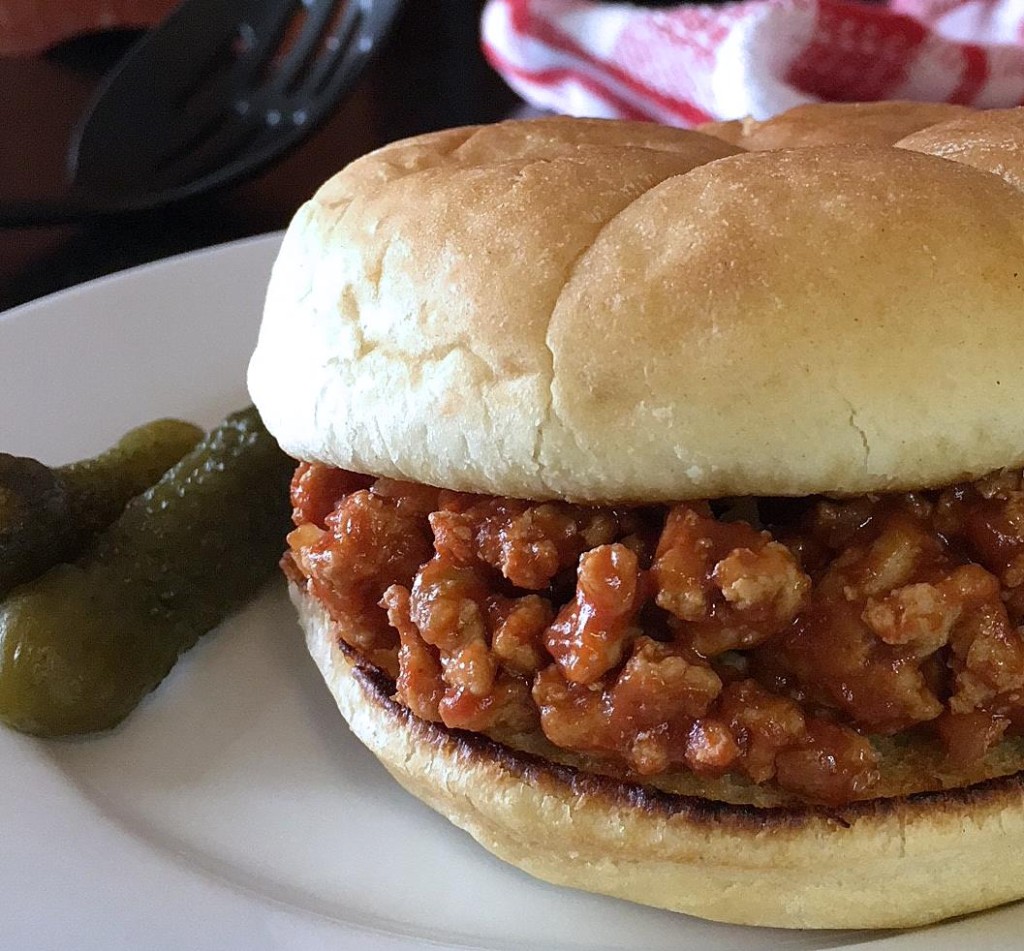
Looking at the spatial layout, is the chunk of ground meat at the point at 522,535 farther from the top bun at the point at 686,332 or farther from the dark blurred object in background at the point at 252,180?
the dark blurred object in background at the point at 252,180

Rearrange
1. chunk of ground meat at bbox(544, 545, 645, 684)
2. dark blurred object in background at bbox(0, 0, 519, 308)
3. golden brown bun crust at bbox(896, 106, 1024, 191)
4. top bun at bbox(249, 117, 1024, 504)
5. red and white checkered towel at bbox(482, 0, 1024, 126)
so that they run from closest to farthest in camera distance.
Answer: top bun at bbox(249, 117, 1024, 504)
chunk of ground meat at bbox(544, 545, 645, 684)
golden brown bun crust at bbox(896, 106, 1024, 191)
red and white checkered towel at bbox(482, 0, 1024, 126)
dark blurred object in background at bbox(0, 0, 519, 308)

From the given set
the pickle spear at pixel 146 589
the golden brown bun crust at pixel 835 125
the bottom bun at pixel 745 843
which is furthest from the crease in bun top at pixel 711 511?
the pickle spear at pixel 146 589

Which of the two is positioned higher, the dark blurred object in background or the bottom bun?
the bottom bun

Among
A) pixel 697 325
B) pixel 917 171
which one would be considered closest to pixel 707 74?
pixel 917 171

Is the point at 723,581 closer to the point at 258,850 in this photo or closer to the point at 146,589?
the point at 258,850

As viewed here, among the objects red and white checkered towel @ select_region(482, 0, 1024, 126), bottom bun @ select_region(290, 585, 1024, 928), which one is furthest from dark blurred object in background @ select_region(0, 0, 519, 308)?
bottom bun @ select_region(290, 585, 1024, 928)

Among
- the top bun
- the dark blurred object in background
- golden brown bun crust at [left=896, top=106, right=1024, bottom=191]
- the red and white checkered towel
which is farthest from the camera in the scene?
the dark blurred object in background

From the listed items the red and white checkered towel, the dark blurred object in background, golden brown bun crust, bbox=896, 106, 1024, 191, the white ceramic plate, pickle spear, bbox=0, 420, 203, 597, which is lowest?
the dark blurred object in background

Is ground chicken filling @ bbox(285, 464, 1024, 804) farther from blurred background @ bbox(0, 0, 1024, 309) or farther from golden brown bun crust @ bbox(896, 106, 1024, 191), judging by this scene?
blurred background @ bbox(0, 0, 1024, 309)
